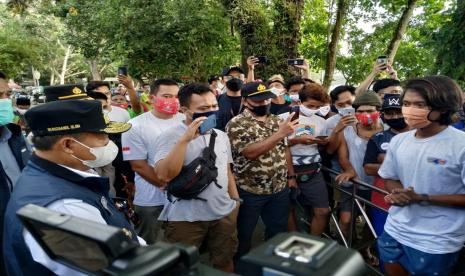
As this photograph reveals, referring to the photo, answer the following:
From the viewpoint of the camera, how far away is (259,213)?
367cm

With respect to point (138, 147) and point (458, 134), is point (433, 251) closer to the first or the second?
point (458, 134)

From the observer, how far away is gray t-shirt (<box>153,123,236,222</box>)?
2961 mm

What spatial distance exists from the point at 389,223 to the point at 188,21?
837cm

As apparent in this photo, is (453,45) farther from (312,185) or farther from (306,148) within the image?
(312,185)

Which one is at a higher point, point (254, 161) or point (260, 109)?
point (260, 109)

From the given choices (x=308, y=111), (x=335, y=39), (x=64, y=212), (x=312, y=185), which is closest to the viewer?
(x=64, y=212)

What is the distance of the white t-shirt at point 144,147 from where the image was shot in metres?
3.50

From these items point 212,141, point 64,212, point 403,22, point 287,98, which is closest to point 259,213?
point 212,141

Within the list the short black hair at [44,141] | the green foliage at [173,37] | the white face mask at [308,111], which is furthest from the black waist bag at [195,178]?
the green foliage at [173,37]

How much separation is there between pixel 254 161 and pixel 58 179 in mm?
2160

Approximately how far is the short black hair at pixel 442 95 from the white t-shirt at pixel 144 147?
7.59ft

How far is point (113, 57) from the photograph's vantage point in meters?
10.5

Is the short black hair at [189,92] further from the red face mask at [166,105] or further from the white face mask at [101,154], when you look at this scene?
the white face mask at [101,154]

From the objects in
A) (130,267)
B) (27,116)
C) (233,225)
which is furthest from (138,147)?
(130,267)
